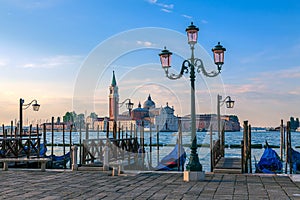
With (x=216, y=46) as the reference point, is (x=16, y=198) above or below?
below

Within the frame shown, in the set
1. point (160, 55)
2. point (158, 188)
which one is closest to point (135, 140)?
point (160, 55)

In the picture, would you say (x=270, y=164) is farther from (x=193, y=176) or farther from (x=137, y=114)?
(x=137, y=114)

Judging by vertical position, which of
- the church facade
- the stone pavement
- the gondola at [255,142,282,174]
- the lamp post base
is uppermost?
the church facade

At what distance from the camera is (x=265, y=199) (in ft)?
25.2

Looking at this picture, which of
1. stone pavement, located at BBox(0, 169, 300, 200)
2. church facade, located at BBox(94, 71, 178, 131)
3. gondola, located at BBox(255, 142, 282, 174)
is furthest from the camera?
church facade, located at BBox(94, 71, 178, 131)

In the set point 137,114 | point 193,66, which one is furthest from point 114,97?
point 193,66

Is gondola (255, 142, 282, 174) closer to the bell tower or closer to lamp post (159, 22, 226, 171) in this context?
lamp post (159, 22, 226, 171)

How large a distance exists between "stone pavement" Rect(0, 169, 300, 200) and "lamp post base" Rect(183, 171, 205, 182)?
0.17 m

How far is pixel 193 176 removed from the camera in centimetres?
1039

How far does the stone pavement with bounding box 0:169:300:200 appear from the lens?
8.12 meters

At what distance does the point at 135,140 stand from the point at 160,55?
14.9m

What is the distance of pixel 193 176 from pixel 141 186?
162cm

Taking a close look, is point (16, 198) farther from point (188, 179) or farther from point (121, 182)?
point (188, 179)

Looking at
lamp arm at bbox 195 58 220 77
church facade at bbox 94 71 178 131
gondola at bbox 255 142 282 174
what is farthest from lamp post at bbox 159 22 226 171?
church facade at bbox 94 71 178 131
